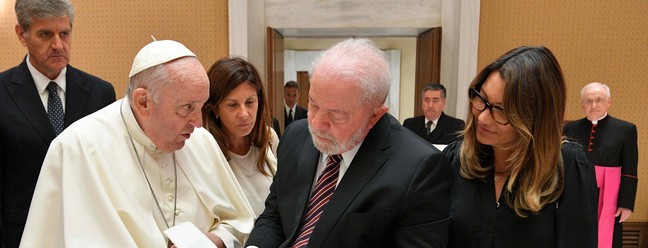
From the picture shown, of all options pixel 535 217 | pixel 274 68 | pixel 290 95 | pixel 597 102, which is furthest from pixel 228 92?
pixel 290 95

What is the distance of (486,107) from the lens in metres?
1.66

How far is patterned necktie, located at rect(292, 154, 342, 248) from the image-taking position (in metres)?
1.60

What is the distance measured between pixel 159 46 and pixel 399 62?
9126 millimetres

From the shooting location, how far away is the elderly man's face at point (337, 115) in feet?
4.80

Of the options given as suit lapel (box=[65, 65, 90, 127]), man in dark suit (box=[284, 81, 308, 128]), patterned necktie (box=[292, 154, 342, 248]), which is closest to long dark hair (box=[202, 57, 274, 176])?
suit lapel (box=[65, 65, 90, 127])

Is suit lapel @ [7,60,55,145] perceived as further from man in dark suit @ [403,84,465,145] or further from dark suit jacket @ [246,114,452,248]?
man in dark suit @ [403,84,465,145]

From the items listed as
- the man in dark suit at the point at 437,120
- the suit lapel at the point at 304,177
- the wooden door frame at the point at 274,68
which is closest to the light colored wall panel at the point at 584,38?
the man in dark suit at the point at 437,120

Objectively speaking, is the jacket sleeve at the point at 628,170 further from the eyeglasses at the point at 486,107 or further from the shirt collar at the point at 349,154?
the shirt collar at the point at 349,154

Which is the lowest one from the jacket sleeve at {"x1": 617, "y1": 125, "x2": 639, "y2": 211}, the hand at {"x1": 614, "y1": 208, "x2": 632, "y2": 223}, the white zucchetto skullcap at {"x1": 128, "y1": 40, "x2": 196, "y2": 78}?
the hand at {"x1": 614, "y1": 208, "x2": 632, "y2": 223}

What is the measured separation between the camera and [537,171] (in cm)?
164

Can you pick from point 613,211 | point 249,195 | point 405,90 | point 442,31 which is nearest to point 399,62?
point 405,90

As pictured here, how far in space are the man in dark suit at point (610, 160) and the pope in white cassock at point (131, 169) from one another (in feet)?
13.7

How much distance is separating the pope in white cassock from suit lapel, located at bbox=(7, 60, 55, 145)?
588 millimetres

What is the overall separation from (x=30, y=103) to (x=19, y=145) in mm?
235
